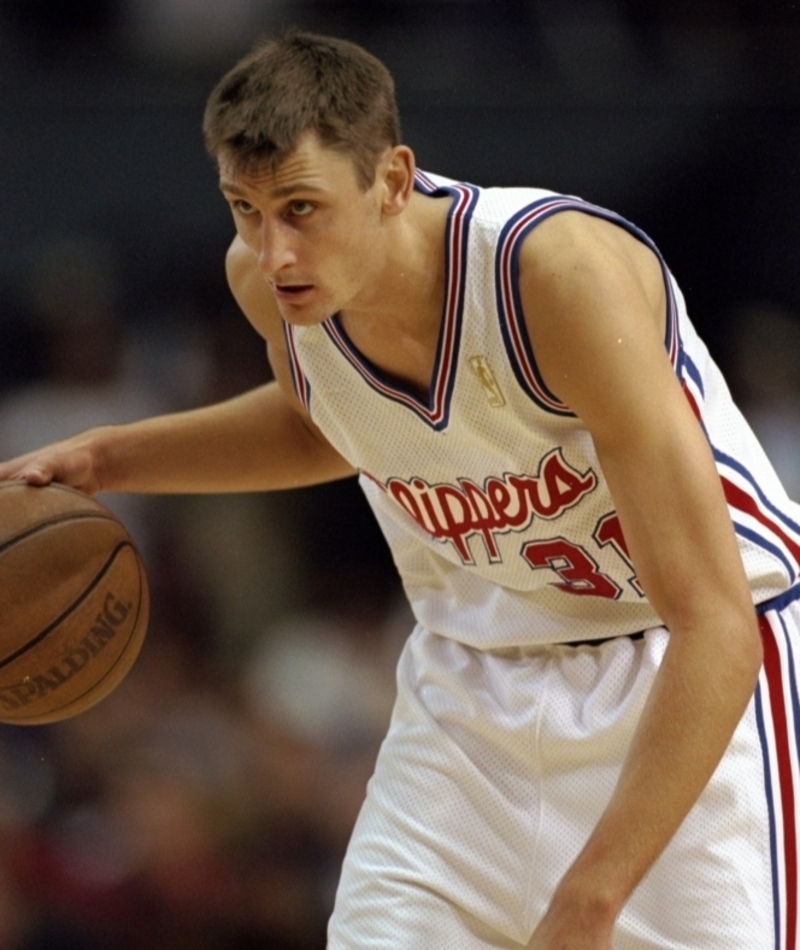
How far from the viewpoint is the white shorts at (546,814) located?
7.79 feet

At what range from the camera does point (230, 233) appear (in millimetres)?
5129

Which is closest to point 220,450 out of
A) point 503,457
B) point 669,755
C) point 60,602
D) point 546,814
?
point 60,602

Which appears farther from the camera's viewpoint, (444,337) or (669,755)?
(444,337)

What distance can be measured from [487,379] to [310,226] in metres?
0.37

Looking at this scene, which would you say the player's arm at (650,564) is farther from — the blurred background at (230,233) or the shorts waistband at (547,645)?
the blurred background at (230,233)

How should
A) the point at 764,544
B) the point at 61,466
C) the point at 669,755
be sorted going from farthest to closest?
1. the point at 61,466
2. the point at 764,544
3. the point at 669,755

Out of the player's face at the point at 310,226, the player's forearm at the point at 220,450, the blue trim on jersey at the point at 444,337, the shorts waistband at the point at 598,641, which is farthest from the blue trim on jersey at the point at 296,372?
the shorts waistband at the point at 598,641

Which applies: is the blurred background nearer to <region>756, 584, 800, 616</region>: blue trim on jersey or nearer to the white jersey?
the white jersey

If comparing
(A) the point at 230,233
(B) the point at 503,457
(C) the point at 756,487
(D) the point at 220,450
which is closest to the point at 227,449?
(D) the point at 220,450

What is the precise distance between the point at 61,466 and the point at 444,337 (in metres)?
0.89

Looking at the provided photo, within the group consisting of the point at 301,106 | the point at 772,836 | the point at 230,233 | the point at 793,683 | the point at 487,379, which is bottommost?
the point at 772,836

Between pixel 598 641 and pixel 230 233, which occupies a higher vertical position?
pixel 230 233

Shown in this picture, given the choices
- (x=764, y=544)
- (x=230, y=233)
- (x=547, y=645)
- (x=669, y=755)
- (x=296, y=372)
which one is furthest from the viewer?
(x=230, y=233)

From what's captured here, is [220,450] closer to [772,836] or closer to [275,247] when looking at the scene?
[275,247]
